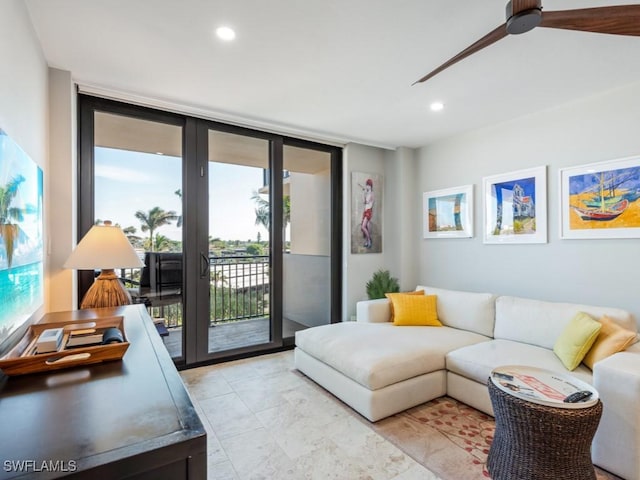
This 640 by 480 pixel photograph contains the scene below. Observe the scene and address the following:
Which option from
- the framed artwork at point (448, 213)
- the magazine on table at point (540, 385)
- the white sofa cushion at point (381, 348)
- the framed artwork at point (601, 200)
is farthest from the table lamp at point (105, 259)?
the framed artwork at point (601, 200)

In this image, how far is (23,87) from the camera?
182cm

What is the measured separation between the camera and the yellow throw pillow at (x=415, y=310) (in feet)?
11.1

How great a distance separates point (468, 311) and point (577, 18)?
2.46 metres

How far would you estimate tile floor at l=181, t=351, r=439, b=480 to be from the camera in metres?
1.88

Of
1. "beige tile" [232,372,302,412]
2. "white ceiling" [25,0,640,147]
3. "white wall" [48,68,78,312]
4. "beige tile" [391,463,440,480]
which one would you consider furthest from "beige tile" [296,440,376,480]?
"white ceiling" [25,0,640,147]

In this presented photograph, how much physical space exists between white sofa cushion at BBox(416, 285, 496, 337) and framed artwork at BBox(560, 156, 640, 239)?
0.92m

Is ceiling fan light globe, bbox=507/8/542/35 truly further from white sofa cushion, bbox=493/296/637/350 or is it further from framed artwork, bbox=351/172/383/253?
framed artwork, bbox=351/172/383/253

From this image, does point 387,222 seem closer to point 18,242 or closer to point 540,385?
point 540,385

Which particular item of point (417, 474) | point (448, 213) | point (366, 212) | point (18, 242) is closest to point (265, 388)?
point (417, 474)

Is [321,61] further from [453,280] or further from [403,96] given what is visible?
[453,280]

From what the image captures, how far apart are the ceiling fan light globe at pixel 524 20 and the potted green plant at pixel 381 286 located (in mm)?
3142

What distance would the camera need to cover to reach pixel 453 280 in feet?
13.4

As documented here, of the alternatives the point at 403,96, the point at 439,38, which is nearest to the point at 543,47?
the point at 439,38

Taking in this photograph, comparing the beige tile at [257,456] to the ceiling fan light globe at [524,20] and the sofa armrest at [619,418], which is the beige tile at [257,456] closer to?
the sofa armrest at [619,418]
